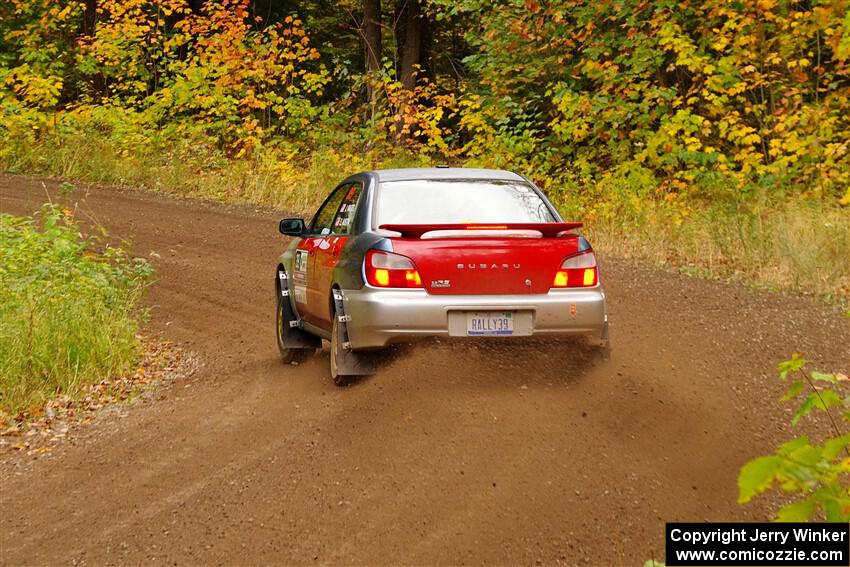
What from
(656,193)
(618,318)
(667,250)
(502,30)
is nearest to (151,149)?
(502,30)

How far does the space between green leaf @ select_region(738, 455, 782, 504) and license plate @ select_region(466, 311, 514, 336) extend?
4.31 metres

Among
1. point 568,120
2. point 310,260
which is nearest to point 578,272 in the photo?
point 310,260

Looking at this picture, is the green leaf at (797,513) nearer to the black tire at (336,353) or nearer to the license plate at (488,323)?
the license plate at (488,323)

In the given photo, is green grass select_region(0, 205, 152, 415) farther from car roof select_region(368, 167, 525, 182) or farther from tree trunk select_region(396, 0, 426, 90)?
tree trunk select_region(396, 0, 426, 90)

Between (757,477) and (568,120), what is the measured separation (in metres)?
19.1

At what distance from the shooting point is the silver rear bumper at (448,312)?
6.97 meters

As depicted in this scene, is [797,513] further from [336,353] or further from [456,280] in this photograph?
[336,353]

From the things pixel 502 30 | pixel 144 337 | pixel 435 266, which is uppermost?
pixel 502 30

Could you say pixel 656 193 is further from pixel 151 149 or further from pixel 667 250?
pixel 151 149

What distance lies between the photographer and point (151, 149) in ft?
81.9

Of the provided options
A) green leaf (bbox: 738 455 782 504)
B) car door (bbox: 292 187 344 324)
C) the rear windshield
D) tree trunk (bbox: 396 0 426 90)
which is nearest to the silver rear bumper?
the rear windshield

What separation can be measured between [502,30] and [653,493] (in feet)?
55.8

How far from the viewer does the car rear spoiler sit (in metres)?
7.08

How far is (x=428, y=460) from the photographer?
6.37 metres
